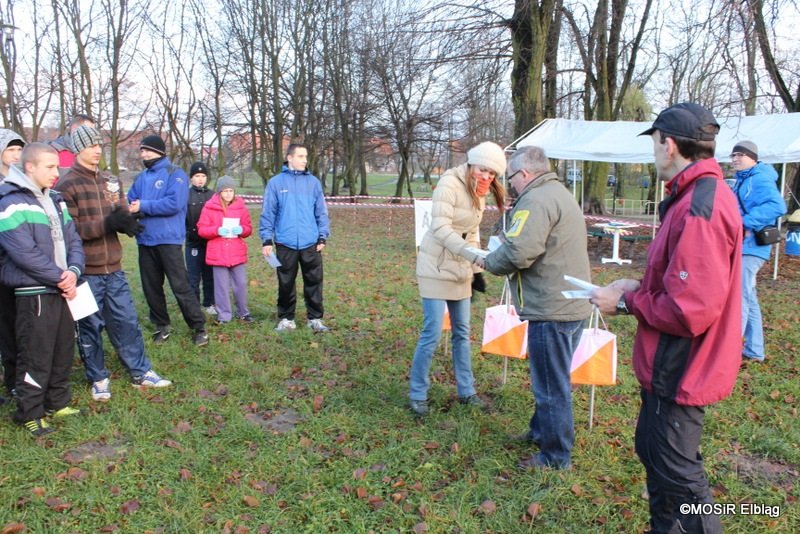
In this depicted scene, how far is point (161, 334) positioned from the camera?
5.93m

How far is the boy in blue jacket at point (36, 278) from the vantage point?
3711 mm

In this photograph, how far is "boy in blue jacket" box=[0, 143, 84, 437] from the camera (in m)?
3.71

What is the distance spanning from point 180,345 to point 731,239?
511 centimetres

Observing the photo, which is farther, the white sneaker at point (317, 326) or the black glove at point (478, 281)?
the white sneaker at point (317, 326)

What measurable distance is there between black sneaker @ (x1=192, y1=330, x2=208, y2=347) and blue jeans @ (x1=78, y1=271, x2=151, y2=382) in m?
1.01

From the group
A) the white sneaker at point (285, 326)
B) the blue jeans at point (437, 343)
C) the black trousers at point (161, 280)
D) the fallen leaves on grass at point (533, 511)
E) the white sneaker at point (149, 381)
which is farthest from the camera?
the white sneaker at point (285, 326)

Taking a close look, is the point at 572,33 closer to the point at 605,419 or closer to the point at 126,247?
the point at 126,247

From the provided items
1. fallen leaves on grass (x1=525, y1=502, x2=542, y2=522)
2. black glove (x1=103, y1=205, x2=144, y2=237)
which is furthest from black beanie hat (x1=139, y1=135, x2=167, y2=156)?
fallen leaves on grass (x1=525, y1=502, x2=542, y2=522)

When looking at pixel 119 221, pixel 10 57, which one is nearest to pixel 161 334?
Result: pixel 119 221

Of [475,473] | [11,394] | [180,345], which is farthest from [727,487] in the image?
[11,394]

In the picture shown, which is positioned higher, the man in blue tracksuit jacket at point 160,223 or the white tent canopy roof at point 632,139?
the white tent canopy roof at point 632,139

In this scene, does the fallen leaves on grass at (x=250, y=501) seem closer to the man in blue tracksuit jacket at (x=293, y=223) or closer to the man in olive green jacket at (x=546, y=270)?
the man in olive green jacket at (x=546, y=270)

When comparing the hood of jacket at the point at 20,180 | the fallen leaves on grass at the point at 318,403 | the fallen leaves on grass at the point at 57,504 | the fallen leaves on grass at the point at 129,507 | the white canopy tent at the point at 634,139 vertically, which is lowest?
the fallen leaves on grass at the point at 129,507

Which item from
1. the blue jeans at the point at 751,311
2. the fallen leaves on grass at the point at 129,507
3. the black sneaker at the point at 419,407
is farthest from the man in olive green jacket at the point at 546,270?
the blue jeans at the point at 751,311
